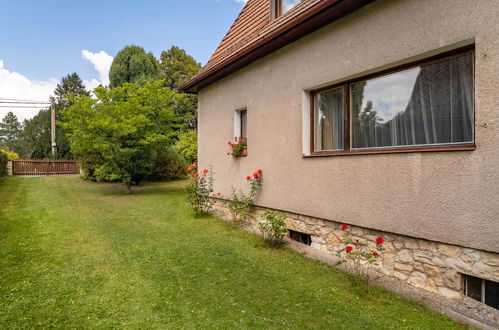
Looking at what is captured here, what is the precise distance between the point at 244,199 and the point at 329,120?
2890 millimetres

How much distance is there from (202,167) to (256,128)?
310cm

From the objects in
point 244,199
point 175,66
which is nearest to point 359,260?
point 244,199

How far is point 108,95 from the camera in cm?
1091

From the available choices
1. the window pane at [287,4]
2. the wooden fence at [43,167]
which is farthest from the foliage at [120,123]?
the wooden fence at [43,167]

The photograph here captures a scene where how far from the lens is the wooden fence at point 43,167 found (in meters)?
23.3

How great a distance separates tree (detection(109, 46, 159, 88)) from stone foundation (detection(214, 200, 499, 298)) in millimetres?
14767

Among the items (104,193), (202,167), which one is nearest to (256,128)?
(202,167)

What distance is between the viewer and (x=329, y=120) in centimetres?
509

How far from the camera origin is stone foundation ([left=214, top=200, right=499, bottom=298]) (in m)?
3.19

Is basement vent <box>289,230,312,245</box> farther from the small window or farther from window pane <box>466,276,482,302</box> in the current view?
the small window

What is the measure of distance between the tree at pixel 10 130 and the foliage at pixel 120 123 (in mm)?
67353

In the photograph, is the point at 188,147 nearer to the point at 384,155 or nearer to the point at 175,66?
the point at 175,66

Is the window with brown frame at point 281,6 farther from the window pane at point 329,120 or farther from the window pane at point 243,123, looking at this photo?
the window pane at point 329,120

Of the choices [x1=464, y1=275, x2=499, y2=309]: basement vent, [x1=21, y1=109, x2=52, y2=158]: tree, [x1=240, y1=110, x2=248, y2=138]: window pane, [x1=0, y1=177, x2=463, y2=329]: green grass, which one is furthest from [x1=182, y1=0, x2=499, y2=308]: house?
[x1=21, y1=109, x2=52, y2=158]: tree
